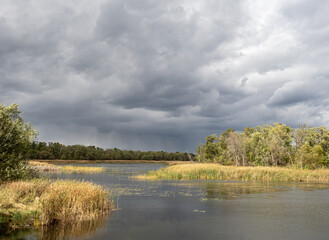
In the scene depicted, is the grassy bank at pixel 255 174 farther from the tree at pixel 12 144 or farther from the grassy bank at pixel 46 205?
the grassy bank at pixel 46 205

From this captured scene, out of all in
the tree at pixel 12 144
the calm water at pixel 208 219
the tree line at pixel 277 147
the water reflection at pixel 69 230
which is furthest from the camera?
the tree line at pixel 277 147

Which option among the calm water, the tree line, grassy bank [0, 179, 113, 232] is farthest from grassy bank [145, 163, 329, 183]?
grassy bank [0, 179, 113, 232]

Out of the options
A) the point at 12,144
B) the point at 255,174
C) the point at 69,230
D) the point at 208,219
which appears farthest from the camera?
the point at 255,174

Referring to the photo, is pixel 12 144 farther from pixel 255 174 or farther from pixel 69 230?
pixel 255 174

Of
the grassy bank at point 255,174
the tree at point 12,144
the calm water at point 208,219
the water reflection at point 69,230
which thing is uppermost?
the tree at point 12,144

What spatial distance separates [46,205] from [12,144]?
13.6 meters

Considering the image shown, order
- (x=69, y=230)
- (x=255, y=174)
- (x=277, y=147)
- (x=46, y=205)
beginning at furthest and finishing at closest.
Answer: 1. (x=277, y=147)
2. (x=255, y=174)
3. (x=46, y=205)
4. (x=69, y=230)

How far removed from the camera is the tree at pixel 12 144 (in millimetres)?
27891

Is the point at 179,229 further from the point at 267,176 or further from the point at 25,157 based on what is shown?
the point at 267,176

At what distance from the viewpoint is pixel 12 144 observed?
98.1 feet

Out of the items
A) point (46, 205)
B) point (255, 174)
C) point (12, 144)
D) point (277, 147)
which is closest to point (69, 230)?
point (46, 205)

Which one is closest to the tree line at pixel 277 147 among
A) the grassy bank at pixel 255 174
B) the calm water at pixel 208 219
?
the grassy bank at pixel 255 174

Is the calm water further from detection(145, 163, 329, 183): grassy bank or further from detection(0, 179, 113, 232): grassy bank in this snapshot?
detection(145, 163, 329, 183): grassy bank

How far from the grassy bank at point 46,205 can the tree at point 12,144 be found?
214 inches
